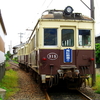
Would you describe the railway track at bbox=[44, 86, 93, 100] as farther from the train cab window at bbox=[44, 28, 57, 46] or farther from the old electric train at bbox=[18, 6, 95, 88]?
the train cab window at bbox=[44, 28, 57, 46]

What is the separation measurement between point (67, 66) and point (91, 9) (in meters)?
4.13

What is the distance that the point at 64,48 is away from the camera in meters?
7.58

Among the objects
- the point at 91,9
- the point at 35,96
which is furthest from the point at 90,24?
the point at 35,96

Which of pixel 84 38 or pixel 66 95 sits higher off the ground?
pixel 84 38

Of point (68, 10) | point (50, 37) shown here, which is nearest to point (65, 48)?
point (50, 37)

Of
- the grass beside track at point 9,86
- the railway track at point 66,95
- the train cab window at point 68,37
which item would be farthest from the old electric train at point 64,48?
the grass beside track at point 9,86

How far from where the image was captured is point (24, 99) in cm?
728

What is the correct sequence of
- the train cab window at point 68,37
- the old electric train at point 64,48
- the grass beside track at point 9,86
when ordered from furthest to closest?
the grass beside track at point 9,86
the train cab window at point 68,37
the old electric train at point 64,48

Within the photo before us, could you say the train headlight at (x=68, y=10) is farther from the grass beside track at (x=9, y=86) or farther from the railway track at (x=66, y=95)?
the grass beside track at (x=9, y=86)

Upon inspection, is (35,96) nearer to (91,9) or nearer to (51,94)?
(51,94)

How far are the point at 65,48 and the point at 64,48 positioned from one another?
0.04m

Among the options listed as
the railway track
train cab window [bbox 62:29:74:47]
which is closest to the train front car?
train cab window [bbox 62:29:74:47]

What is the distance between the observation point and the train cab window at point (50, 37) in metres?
7.58

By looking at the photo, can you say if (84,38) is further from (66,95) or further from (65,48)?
(66,95)
